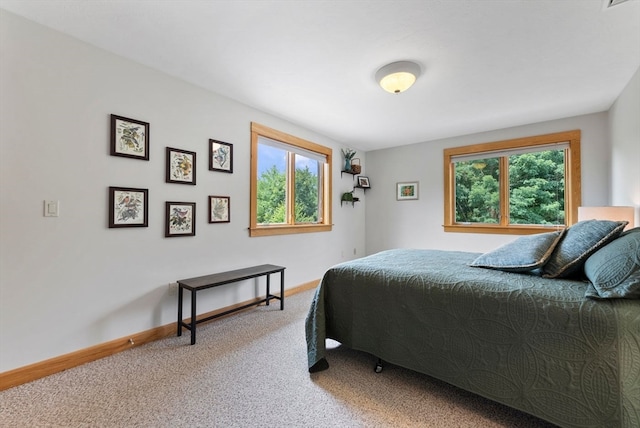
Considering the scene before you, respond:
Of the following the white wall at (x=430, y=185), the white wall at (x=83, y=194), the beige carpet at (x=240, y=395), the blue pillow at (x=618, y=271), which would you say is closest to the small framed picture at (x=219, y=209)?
the white wall at (x=83, y=194)

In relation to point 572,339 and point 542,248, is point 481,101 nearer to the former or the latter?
point 542,248

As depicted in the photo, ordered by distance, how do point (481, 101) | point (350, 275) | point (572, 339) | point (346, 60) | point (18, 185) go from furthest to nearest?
point (481, 101) → point (346, 60) → point (350, 275) → point (18, 185) → point (572, 339)

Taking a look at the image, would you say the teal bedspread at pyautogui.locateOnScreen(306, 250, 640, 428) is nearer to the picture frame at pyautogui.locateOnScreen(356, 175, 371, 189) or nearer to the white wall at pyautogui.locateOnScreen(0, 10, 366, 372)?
the white wall at pyautogui.locateOnScreen(0, 10, 366, 372)

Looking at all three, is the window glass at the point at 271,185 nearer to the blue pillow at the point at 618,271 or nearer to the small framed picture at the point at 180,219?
the small framed picture at the point at 180,219

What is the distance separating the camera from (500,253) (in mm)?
1871

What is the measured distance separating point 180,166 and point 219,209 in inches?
22.6

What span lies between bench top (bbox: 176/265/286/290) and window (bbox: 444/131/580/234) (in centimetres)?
309

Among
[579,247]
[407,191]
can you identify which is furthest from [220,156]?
[407,191]

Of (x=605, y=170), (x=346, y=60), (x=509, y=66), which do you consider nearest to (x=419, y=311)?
(x=346, y=60)

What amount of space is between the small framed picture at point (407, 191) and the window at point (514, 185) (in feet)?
1.67

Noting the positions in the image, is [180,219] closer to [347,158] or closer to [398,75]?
[398,75]

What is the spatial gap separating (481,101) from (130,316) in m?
4.06

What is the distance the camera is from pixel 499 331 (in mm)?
1423

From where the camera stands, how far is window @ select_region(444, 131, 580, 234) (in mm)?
3643
